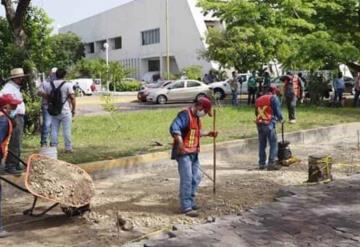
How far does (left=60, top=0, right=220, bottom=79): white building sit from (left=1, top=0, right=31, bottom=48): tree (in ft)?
128

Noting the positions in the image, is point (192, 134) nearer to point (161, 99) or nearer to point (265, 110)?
point (265, 110)

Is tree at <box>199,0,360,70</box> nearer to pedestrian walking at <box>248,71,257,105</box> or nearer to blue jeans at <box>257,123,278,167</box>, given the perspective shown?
pedestrian walking at <box>248,71,257,105</box>

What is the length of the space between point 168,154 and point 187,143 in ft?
13.2

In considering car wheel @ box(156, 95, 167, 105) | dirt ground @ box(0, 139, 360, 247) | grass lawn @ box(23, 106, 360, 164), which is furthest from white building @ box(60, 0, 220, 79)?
dirt ground @ box(0, 139, 360, 247)

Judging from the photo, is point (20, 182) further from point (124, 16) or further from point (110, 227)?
point (124, 16)

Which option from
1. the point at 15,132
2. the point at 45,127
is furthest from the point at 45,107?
the point at 15,132

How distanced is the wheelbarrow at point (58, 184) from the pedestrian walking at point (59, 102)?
11.4ft

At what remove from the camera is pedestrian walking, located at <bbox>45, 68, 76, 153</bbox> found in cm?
1086

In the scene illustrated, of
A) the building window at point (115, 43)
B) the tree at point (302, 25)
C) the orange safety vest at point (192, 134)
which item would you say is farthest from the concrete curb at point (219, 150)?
the building window at point (115, 43)

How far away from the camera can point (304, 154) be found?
42.2ft

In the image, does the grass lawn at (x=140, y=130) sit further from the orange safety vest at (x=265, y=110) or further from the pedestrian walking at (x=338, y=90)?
the pedestrian walking at (x=338, y=90)

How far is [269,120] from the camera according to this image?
10.7 metres

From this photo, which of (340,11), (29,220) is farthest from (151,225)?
(340,11)

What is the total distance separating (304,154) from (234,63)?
2867 centimetres
